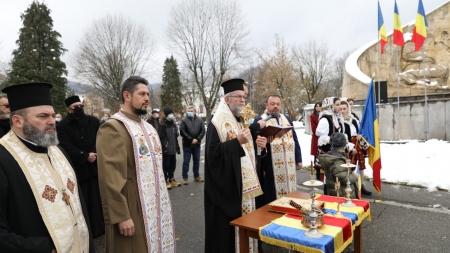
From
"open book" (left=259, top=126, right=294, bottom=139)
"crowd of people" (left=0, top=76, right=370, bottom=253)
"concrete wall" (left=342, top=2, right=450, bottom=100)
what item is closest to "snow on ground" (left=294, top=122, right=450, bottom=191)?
"crowd of people" (left=0, top=76, right=370, bottom=253)

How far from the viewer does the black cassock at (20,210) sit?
5.56 ft

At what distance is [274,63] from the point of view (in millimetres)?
33469

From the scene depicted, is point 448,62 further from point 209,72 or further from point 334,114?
point 209,72

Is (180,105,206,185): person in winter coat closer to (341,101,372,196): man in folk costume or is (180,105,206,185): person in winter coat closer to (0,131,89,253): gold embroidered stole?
(341,101,372,196): man in folk costume

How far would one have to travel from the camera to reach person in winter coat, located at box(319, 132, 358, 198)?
13.3 ft

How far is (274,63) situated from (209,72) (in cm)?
950

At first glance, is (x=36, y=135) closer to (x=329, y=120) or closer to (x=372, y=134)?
(x=329, y=120)

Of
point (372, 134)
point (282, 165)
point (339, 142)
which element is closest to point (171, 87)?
point (372, 134)

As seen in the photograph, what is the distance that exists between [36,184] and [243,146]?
→ 86.2 inches

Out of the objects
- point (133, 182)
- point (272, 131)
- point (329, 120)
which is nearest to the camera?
point (133, 182)

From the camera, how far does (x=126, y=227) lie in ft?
8.32

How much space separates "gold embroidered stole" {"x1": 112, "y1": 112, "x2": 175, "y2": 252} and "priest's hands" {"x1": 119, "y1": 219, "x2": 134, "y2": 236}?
18cm

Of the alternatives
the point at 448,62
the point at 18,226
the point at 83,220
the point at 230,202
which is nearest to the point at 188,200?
the point at 230,202

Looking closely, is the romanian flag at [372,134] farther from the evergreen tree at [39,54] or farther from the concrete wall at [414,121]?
the evergreen tree at [39,54]
